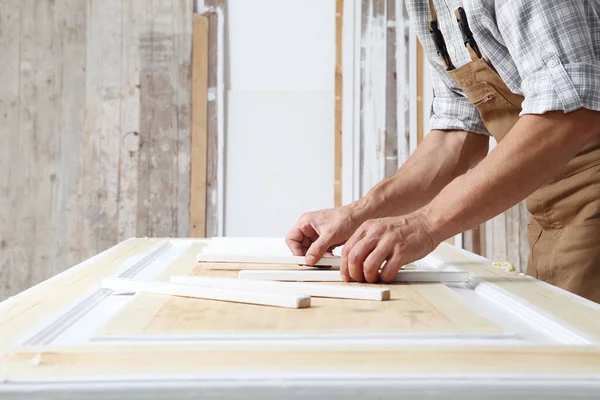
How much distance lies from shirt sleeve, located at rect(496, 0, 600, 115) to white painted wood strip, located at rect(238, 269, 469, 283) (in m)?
0.33

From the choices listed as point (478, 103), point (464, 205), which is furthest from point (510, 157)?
point (478, 103)

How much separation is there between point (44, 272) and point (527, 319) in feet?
11.0

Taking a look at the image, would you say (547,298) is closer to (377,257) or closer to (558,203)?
(377,257)

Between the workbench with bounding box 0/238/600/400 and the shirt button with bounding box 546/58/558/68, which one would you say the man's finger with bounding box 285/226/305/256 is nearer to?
the workbench with bounding box 0/238/600/400

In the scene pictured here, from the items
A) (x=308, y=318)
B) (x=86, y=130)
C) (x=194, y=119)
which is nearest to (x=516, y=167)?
(x=308, y=318)

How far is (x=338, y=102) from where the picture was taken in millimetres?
3701

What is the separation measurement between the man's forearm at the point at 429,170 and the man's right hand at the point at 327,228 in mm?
160

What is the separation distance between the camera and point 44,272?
3672 millimetres

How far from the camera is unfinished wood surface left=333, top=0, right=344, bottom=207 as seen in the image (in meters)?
3.70

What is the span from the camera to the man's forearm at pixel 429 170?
67.7 inches

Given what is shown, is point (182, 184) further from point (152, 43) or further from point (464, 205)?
point (464, 205)

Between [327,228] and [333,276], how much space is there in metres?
0.26

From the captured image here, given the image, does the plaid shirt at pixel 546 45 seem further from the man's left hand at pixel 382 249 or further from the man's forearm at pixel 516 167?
the man's left hand at pixel 382 249

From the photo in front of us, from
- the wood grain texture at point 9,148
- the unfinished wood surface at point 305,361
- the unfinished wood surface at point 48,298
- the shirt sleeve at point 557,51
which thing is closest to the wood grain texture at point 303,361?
the unfinished wood surface at point 305,361
